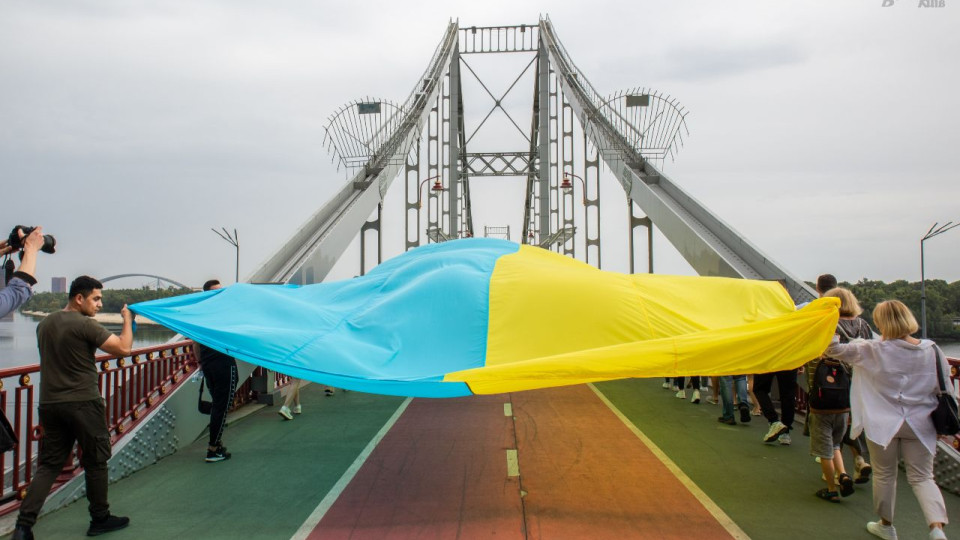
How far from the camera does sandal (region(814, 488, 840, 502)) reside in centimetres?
554

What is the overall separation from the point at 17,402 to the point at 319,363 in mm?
2498

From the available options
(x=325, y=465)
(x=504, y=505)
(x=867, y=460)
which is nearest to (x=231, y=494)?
(x=325, y=465)

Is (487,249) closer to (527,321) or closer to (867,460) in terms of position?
(527,321)

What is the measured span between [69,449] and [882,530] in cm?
617

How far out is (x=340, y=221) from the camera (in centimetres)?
1439

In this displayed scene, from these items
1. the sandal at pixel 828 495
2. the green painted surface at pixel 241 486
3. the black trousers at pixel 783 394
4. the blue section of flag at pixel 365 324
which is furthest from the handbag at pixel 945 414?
the green painted surface at pixel 241 486

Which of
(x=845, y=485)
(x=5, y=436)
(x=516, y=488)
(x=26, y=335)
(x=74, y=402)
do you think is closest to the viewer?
(x=5, y=436)

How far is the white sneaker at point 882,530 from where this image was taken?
457cm

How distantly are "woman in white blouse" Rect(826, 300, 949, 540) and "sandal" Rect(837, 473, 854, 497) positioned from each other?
2.22ft

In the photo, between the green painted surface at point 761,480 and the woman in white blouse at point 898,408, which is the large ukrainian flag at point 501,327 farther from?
the green painted surface at point 761,480

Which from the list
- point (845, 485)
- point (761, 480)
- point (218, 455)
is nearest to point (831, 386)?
point (845, 485)

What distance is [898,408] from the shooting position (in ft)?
15.0

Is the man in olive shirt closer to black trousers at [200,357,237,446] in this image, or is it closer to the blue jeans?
black trousers at [200,357,237,446]

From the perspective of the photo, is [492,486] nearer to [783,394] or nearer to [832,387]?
[832,387]
